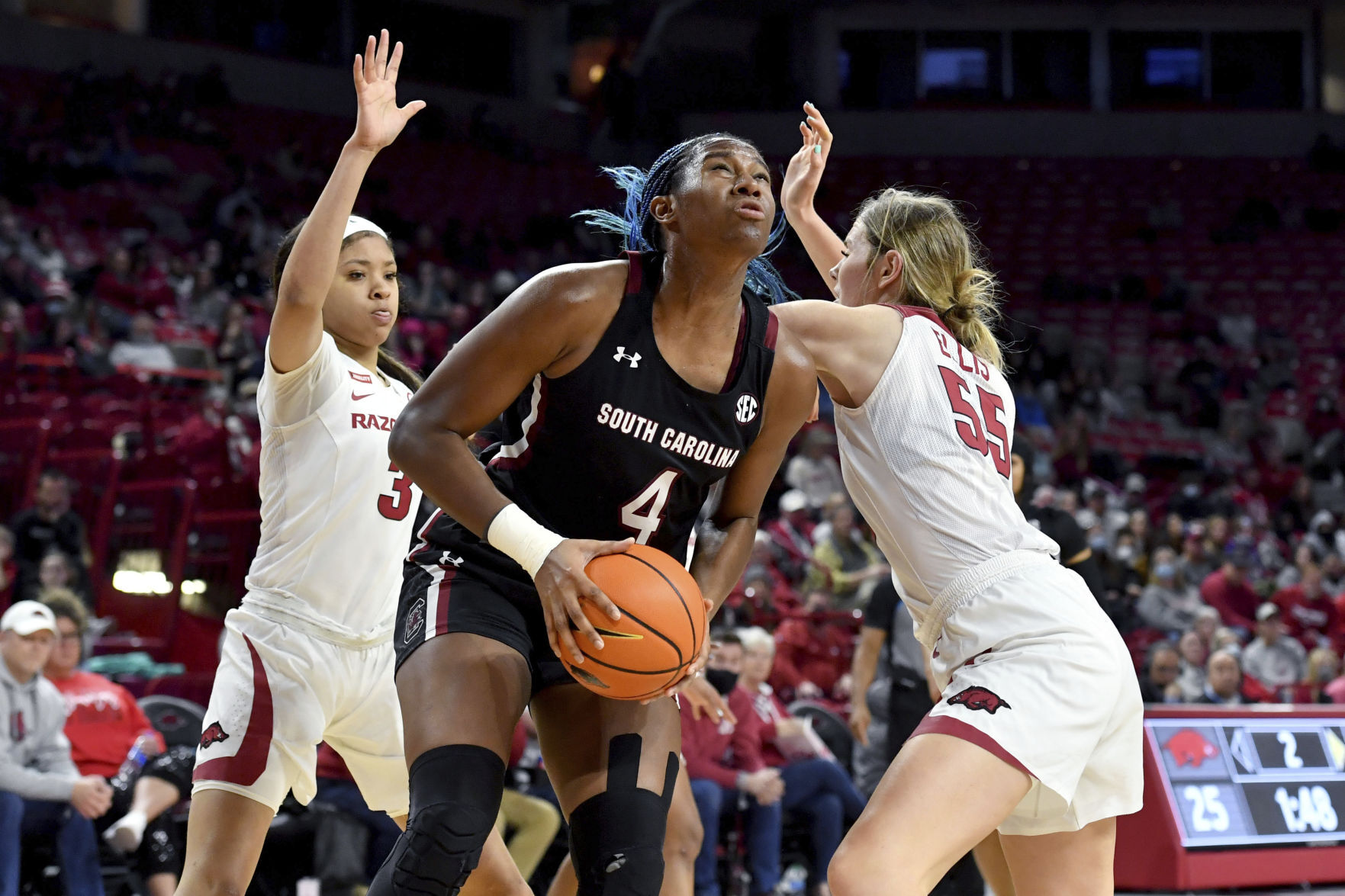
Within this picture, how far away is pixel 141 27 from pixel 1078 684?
21.3 metres

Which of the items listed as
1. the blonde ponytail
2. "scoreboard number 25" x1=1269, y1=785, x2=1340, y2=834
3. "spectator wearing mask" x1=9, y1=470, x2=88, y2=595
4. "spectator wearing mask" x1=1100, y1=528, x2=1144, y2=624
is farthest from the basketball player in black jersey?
"spectator wearing mask" x1=1100, y1=528, x2=1144, y2=624

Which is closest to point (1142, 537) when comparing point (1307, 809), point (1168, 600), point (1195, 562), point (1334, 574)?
point (1195, 562)

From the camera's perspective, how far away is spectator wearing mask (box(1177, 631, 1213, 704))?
11266mm

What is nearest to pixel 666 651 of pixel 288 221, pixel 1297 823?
pixel 1297 823

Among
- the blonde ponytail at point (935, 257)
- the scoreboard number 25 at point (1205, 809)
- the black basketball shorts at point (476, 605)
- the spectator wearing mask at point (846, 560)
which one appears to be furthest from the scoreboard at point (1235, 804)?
the black basketball shorts at point (476, 605)

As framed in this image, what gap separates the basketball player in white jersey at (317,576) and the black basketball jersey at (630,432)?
31.5 inches

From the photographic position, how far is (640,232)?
332cm

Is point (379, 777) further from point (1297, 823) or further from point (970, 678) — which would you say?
point (1297, 823)

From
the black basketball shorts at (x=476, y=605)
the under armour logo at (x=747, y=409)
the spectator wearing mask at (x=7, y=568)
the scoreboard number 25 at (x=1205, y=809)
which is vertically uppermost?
the under armour logo at (x=747, y=409)

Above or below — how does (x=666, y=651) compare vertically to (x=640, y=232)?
below

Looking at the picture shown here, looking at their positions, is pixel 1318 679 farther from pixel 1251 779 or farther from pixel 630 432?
pixel 630 432

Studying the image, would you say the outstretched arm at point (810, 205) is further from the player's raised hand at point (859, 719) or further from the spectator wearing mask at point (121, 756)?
the spectator wearing mask at point (121, 756)

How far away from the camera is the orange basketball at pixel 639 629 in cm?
274

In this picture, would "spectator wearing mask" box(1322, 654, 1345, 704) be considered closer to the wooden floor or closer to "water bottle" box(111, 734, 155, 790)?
the wooden floor
